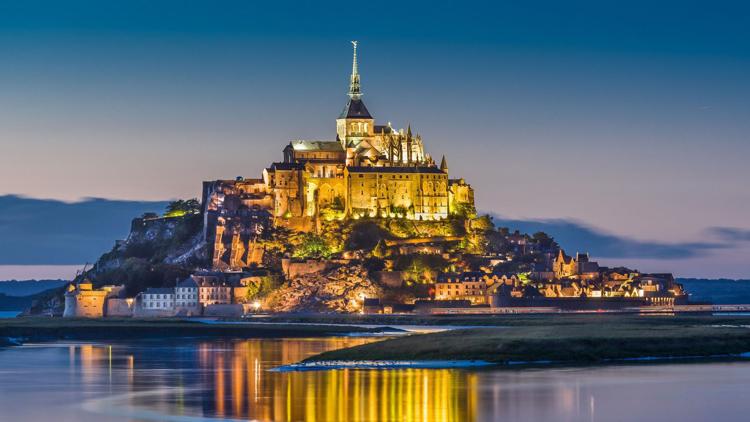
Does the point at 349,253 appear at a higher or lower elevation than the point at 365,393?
higher

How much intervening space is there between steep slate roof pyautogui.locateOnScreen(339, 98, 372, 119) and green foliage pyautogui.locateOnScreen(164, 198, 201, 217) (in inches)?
890

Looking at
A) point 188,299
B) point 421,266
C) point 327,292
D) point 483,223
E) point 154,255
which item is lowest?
point 188,299

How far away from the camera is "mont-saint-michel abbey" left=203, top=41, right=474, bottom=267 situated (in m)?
151

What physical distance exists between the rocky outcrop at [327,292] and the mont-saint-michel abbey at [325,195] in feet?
39.7

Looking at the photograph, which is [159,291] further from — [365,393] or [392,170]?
[365,393]

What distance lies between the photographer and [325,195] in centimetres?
15512

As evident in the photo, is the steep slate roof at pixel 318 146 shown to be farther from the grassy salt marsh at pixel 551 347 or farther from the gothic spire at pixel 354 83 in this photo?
the grassy salt marsh at pixel 551 347

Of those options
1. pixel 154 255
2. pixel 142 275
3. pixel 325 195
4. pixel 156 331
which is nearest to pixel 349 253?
pixel 325 195

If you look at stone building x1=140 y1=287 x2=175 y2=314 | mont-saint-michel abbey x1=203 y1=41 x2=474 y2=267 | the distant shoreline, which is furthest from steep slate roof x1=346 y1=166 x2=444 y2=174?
the distant shoreline

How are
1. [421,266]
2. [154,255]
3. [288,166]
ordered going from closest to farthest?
[421,266] < [288,166] < [154,255]

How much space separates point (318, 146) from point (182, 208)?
2122 cm

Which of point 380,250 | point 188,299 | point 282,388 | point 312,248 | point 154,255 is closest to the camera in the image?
point 282,388

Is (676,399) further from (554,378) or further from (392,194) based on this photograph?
(392,194)

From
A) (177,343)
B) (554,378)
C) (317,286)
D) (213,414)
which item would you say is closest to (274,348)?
(177,343)
